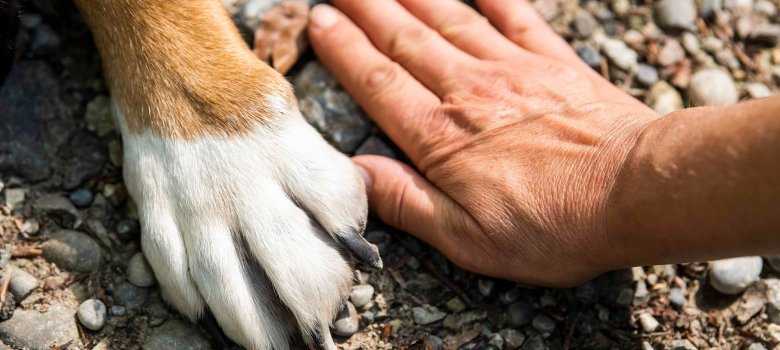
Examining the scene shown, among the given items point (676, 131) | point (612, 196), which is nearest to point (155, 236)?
point (612, 196)

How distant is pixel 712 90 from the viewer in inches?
111

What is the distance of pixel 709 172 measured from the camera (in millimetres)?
1740

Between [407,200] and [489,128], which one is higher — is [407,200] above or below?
below

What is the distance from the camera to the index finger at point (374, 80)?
2508 mm

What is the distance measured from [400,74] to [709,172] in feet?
3.76

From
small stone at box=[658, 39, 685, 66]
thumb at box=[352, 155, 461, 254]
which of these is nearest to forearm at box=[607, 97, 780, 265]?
thumb at box=[352, 155, 461, 254]

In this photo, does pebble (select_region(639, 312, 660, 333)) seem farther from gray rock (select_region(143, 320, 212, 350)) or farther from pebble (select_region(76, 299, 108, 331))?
pebble (select_region(76, 299, 108, 331))

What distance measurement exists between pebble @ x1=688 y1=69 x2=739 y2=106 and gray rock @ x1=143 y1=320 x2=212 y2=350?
1.90m

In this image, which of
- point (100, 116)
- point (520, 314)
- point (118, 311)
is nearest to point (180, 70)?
point (100, 116)

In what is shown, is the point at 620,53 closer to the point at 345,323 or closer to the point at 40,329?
the point at 345,323

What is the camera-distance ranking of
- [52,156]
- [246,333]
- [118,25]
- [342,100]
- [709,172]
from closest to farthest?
[709,172] < [246,333] < [118,25] < [52,156] < [342,100]

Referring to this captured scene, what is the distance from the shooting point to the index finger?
2.51 metres

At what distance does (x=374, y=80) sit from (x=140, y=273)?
0.96 meters

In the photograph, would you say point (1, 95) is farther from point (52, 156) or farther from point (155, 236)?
point (155, 236)
